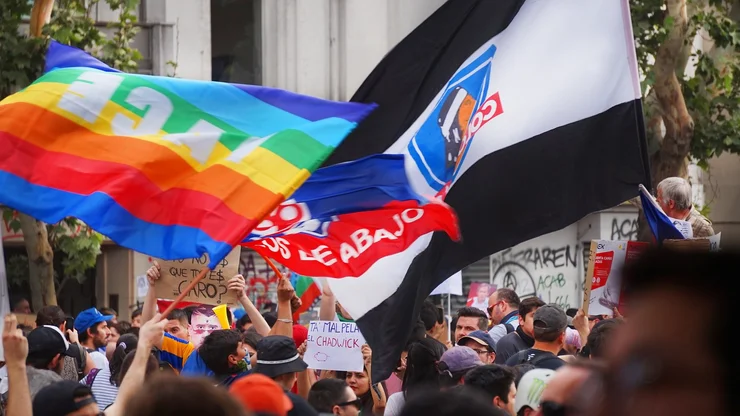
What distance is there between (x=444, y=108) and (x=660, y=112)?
10112mm

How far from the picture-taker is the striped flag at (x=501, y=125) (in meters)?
6.62

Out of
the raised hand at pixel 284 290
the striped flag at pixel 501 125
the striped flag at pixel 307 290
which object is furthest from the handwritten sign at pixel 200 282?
the striped flag at pixel 307 290

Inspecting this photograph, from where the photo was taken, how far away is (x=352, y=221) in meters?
6.81

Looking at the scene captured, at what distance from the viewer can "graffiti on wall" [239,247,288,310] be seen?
2112 cm

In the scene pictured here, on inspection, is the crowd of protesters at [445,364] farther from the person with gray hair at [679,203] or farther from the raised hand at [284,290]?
the person with gray hair at [679,203]

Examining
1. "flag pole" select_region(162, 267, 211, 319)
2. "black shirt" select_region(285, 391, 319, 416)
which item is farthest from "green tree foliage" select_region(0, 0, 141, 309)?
"black shirt" select_region(285, 391, 319, 416)

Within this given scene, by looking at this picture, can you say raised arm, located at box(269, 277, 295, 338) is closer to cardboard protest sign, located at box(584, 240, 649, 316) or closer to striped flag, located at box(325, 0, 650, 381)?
striped flag, located at box(325, 0, 650, 381)

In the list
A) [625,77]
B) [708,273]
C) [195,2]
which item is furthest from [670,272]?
[195,2]

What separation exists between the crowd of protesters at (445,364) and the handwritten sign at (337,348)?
0.18 metres

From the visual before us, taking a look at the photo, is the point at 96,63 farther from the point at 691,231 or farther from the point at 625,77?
the point at 691,231

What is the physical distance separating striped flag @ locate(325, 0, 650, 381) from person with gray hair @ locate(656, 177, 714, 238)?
45 cm

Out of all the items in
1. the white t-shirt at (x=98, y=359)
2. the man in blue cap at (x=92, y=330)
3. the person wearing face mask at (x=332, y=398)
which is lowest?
the white t-shirt at (x=98, y=359)

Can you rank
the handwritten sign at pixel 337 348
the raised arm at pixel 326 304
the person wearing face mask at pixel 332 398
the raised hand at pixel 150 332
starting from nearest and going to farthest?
1. the raised hand at pixel 150 332
2. the person wearing face mask at pixel 332 398
3. the handwritten sign at pixel 337 348
4. the raised arm at pixel 326 304

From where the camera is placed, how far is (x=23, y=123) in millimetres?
6180
